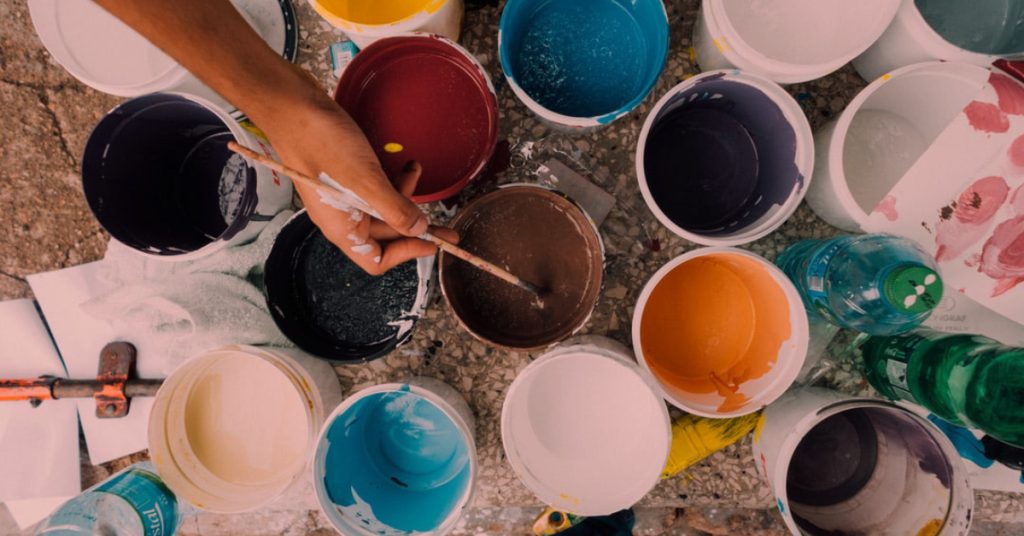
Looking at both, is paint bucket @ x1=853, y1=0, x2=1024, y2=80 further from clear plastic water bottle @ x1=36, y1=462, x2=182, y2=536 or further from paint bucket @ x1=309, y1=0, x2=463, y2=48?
clear plastic water bottle @ x1=36, y1=462, x2=182, y2=536

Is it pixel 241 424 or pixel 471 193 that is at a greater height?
pixel 471 193

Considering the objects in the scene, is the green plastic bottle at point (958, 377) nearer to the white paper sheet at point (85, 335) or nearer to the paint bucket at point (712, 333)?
the paint bucket at point (712, 333)

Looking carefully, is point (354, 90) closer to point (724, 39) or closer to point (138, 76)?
point (138, 76)

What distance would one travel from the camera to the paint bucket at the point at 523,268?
49.5 inches

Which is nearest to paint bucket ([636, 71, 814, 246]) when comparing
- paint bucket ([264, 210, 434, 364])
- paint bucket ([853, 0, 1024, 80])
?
paint bucket ([853, 0, 1024, 80])

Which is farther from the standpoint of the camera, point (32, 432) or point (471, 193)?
point (32, 432)

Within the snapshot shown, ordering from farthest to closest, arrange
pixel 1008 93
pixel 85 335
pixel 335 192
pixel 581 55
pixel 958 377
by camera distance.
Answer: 1. pixel 85 335
2. pixel 581 55
3. pixel 1008 93
4. pixel 958 377
5. pixel 335 192

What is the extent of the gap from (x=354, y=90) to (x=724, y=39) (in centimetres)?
85

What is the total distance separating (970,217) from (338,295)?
5.10 ft

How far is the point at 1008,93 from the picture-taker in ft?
3.98

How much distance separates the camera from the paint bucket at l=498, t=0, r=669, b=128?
1.31 meters

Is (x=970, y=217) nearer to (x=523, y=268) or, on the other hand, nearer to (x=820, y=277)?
(x=820, y=277)

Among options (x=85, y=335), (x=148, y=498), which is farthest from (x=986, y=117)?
(x=85, y=335)

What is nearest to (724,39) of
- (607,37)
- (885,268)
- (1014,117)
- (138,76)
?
(607,37)
